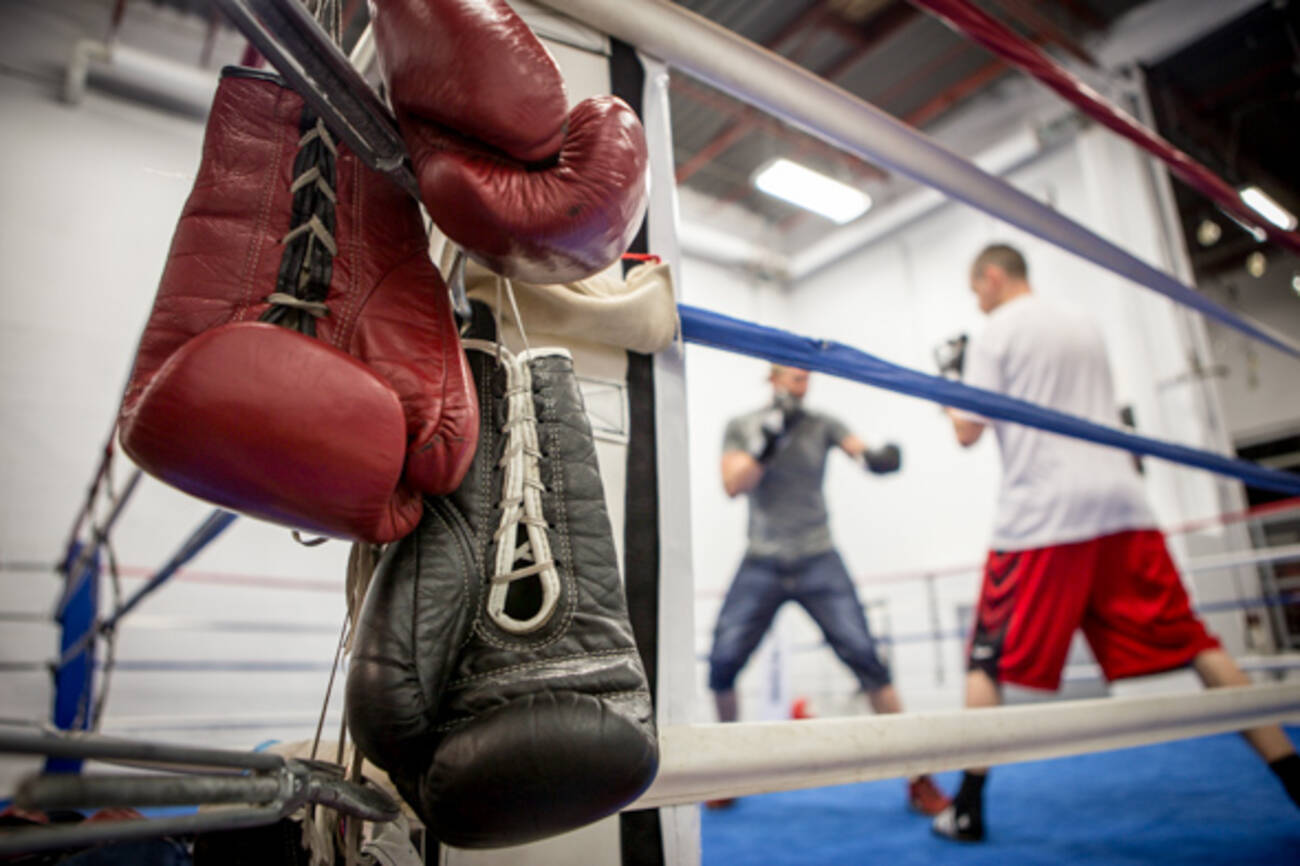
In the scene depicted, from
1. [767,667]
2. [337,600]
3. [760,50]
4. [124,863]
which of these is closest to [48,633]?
[337,600]

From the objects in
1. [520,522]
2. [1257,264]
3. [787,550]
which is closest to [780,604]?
[787,550]

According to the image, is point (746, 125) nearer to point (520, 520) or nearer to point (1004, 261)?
point (1004, 261)

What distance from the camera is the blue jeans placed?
2.52 metres

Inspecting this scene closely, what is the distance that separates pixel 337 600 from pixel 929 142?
4.81 m

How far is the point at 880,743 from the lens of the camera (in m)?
0.81

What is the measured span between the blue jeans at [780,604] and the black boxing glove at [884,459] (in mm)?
350

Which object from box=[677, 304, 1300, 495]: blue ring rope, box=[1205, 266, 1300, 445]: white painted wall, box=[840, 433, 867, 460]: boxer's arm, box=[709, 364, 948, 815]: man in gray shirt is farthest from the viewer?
box=[1205, 266, 1300, 445]: white painted wall

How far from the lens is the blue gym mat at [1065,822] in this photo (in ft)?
4.62

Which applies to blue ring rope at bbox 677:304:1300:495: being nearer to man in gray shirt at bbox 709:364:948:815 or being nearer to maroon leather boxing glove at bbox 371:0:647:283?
maroon leather boxing glove at bbox 371:0:647:283

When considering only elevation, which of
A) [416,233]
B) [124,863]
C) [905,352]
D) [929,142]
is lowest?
[124,863]

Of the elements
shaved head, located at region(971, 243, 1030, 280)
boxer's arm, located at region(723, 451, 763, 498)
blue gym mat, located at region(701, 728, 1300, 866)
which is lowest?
blue gym mat, located at region(701, 728, 1300, 866)

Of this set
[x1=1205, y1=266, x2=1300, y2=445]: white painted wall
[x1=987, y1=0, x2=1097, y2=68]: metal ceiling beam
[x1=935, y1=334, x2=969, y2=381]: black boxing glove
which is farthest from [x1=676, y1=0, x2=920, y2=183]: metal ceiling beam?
[x1=1205, y1=266, x2=1300, y2=445]: white painted wall

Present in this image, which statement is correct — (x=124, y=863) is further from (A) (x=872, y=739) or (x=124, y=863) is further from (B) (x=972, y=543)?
(B) (x=972, y=543)

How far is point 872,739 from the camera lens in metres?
0.80
